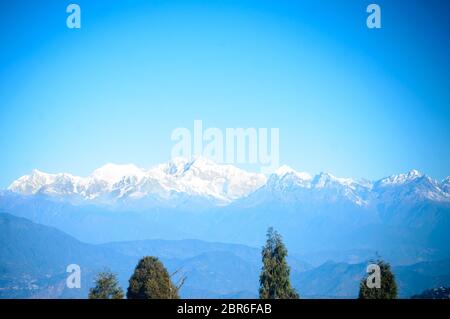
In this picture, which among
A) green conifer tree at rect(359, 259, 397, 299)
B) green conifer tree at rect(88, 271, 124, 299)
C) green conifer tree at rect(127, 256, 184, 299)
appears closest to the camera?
green conifer tree at rect(359, 259, 397, 299)

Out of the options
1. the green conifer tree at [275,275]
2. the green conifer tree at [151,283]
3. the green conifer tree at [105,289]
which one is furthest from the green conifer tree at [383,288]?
the green conifer tree at [105,289]

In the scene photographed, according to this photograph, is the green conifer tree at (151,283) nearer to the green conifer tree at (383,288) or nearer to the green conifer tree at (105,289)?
the green conifer tree at (105,289)

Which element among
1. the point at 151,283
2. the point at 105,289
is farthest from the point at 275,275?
the point at 105,289

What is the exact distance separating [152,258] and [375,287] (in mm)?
27702

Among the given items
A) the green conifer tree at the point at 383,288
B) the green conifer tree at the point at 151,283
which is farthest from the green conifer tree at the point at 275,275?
the green conifer tree at the point at 151,283

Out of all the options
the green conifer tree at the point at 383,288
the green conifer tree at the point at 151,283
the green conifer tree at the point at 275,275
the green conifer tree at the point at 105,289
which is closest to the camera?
the green conifer tree at the point at 383,288

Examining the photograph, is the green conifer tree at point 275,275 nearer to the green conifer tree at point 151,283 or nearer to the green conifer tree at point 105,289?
the green conifer tree at point 151,283

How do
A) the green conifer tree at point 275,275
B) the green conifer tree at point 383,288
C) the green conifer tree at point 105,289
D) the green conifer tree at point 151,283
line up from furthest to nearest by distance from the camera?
1. the green conifer tree at point 275,275
2. the green conifer tree at point 105,289
3. the green conifer tree at point 151,283
4. the green conifer tree at point 383,288

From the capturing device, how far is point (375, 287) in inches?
2044

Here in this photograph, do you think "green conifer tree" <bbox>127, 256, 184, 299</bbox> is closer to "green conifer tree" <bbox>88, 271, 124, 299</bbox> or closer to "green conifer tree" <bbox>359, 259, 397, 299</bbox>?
"green conifer tree" <bbox>88, 271, 124, 299</bbox>

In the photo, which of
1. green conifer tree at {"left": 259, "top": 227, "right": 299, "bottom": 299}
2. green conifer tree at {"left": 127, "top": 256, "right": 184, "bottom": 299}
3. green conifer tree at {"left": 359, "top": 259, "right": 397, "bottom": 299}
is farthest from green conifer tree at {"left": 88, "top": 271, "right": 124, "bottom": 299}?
green conifer tree at {"left": 359, "top": 259, "right": 397, "bottom": 299}

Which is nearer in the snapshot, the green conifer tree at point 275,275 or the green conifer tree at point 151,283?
the green conifer tree at point 151,283
